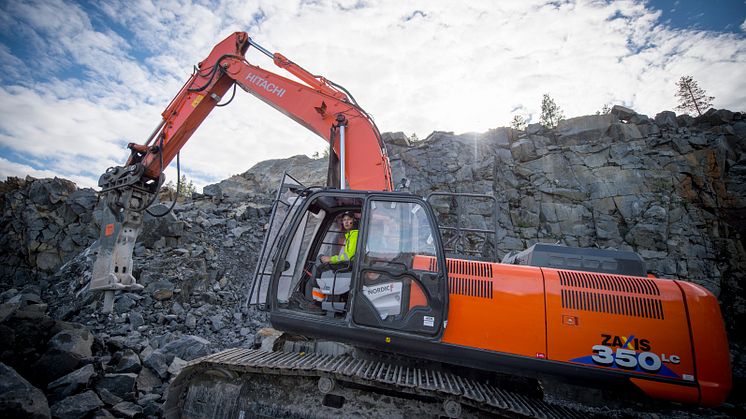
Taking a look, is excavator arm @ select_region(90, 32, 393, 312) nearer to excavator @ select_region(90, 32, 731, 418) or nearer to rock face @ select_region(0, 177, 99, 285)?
excavator @ select_region(90, 32, 731, 418)

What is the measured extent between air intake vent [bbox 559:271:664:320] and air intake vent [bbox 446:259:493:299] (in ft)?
2.06

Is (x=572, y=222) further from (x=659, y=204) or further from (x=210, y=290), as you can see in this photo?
(x=210, y=290)

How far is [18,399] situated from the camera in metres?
2.59

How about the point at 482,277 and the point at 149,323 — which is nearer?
the point at 482,277

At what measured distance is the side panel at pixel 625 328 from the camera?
2637mm

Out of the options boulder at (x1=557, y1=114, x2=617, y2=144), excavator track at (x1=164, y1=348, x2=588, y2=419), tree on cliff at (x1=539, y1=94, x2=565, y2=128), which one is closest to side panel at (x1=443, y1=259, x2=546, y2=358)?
excavator track at (x1=164, y1=348, x2=588, y2=419)

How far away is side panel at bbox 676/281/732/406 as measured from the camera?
258 cm

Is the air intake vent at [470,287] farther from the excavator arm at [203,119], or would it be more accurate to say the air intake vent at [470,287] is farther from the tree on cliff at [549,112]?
the tree on cliff at [549,112]

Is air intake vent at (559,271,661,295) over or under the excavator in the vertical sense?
over

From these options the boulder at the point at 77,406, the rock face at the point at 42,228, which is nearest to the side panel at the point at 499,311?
the boulder at the point at 77,406

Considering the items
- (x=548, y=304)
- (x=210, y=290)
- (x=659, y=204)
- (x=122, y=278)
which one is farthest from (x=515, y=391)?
(x=659, y=204)

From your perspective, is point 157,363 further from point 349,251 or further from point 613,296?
point 613,296

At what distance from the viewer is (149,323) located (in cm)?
614

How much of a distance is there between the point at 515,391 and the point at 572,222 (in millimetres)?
13375
